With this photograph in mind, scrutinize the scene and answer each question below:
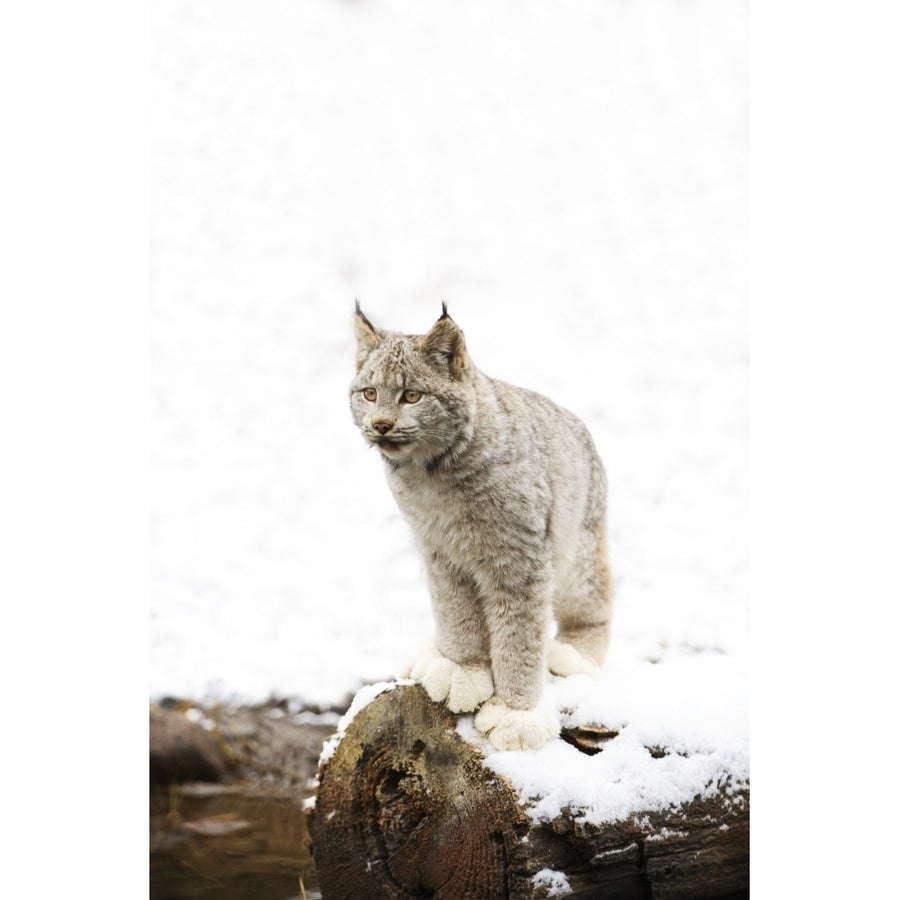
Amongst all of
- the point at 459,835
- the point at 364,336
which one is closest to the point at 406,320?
the point at 364,336

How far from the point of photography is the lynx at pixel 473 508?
8.11 ft

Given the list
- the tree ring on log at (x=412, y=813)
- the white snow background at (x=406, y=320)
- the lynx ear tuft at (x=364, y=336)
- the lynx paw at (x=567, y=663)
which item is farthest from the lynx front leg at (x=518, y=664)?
the white snow background at (x=406, y=320)

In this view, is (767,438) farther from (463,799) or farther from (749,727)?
(463,799)

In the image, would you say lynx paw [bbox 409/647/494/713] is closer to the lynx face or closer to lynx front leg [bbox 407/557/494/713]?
lynx front leg [bbox 407/557/494/713]

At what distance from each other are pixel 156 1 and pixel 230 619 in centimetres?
283

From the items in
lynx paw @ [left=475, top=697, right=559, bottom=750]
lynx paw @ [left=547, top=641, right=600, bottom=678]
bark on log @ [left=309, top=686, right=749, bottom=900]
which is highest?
lynx paw @ [left=547, top=641, right=600, bottom=678]

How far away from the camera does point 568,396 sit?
15.1 feet

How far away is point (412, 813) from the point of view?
2.56 m

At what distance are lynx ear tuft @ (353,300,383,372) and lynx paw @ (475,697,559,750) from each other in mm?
1005

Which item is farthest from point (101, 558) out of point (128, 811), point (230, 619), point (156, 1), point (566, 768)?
point (230, 619)

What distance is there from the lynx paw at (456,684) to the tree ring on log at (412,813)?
0.03 m

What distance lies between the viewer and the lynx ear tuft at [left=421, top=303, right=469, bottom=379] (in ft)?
8.02

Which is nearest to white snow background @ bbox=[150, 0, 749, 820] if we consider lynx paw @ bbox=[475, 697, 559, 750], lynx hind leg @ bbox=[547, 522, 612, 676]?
lynx hind leg @ bbox=[547, 522, 612, 676]

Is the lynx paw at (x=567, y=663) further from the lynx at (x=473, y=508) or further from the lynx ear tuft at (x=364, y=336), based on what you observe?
the lynx ear tuft at (x=364, y=336)
